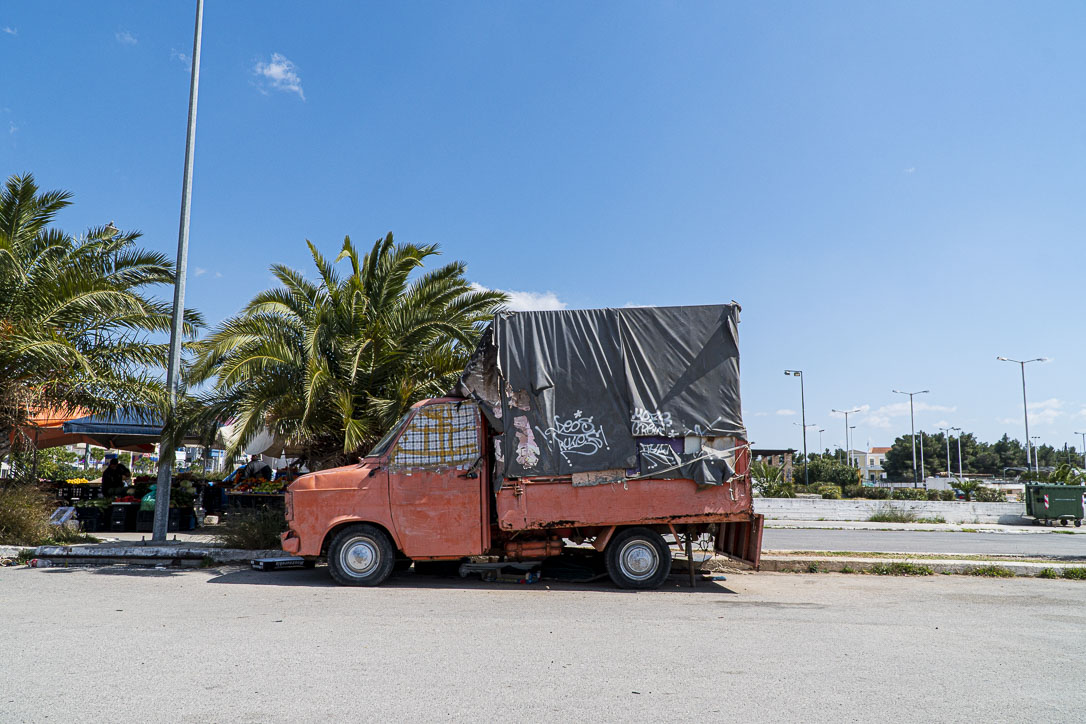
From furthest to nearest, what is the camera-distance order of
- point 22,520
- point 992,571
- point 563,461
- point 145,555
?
point 22,520 → point 145,555 → point 992,571 → point 563,461

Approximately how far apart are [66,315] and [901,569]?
13897 mm

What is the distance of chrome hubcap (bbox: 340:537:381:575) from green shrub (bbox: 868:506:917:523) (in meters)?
20.8

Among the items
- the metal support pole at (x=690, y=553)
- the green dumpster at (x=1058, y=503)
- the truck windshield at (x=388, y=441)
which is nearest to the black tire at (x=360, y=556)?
the truck windshield at (x=388, y=441)

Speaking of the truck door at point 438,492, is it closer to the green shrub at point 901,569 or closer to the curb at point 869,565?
the curb at point 869,565

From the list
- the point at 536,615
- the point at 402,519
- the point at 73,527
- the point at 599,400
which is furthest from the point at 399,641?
the point at 73,527

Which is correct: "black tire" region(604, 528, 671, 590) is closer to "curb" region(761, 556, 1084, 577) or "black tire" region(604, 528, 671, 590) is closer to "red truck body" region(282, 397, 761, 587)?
"red truck body" region(282, 397, 761, 587)

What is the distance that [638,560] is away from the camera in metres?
9.05

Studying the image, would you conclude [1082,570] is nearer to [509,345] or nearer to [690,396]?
[690,396]

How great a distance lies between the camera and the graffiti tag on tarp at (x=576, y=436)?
29.2 ft

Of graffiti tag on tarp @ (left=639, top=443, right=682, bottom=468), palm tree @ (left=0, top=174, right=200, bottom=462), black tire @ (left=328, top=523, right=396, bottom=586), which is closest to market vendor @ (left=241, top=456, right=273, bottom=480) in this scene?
palm tree @ (left=0, top=174, right=200, bottom=462)

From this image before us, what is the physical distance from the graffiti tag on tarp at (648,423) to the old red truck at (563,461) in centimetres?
2

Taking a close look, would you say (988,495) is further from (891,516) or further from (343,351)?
(343,351)

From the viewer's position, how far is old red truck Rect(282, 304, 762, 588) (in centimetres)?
888

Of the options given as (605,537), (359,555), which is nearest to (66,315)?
(359,555)
